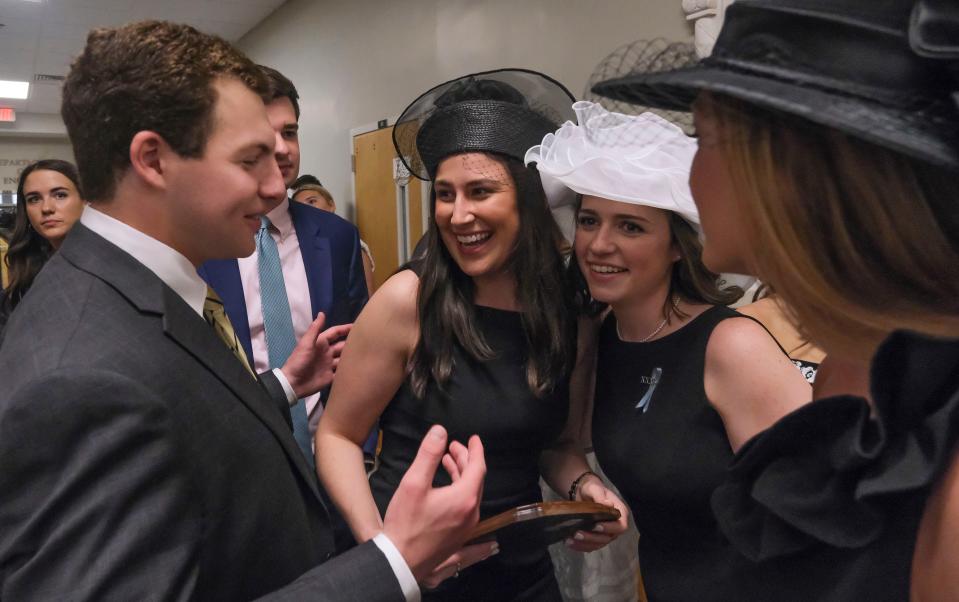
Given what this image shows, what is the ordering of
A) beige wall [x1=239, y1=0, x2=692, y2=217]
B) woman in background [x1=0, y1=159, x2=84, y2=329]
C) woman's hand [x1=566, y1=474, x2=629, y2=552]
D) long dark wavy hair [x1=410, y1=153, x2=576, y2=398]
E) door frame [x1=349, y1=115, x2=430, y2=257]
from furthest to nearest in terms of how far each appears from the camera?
door frame [x1=349, y1=115, x2=430, y2=257], beige wall [x1=239, y1=0, x2=692, y2=217], woman in background [x1=0, y1=159, x2=84, y2=329], long dark wavy hair [x1=410, y1=153, x2=576, y2=398], woman's hand [x1=566, y1=474, x2=629, y2=552]

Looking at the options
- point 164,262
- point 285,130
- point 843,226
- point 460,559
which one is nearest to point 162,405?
point 164,262

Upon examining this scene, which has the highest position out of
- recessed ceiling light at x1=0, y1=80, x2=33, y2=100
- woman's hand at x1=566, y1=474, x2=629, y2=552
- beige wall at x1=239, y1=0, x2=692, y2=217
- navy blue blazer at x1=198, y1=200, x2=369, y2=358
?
recessed ceiling light at x1=0, y1=80, x2=33, y2=100

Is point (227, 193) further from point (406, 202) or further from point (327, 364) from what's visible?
point (406, 202)

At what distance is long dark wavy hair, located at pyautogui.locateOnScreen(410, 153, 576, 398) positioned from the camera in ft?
4.99

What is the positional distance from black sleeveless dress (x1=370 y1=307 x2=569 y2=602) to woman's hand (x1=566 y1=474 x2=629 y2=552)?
13cm

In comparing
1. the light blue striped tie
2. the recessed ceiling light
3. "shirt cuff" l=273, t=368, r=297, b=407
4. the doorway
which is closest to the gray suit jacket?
"shirt cuff" l=273, t=368, r=297, b=407

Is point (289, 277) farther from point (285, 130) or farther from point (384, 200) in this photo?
point (384, 200)

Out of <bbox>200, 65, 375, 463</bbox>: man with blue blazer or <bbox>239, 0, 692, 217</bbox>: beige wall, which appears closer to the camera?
<bbox>200, 65, 375, 463</bbox>: man with blue blazer

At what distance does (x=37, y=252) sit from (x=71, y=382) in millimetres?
2924

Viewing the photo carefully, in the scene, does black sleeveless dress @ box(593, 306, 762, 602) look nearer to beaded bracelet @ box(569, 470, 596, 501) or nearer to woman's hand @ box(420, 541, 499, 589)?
beaded bracelet @ box(569, 470, 596, 501)

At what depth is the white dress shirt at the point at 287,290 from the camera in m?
2.19

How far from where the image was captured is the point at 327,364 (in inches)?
68.1

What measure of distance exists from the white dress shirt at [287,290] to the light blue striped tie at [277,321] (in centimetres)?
2

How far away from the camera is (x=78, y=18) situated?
6250 millimetres
